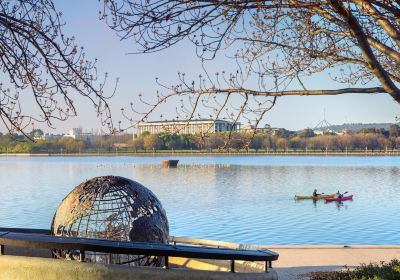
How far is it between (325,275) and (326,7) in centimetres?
409

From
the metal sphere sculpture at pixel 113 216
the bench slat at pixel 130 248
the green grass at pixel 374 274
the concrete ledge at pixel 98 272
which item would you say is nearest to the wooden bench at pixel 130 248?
the bench slat at pixel 130 248

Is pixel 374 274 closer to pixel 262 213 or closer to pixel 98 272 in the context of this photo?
pixel 98 272

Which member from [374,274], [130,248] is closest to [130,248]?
[130,248]

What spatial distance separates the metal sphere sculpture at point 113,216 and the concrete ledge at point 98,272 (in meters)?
1.33

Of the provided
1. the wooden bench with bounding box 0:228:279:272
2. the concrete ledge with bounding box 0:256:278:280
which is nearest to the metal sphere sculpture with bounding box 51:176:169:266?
the concrete ledge with bounding box 0:256:278:280

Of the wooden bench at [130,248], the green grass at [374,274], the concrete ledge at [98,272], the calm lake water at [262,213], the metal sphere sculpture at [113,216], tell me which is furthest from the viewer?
the calm lake water at [262,213]

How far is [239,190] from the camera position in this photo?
46.9 m

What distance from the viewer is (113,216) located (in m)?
7.59

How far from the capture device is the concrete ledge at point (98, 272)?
595 cm

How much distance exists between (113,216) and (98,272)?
5.36 feet

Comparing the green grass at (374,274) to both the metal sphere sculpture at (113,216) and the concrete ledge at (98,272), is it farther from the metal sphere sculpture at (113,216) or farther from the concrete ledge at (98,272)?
the metal sphere sculpture at (113,216)

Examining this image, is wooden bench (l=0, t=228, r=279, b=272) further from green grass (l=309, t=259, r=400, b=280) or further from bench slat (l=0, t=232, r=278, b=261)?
green grass (l=309, t=259, r=400, b=280)

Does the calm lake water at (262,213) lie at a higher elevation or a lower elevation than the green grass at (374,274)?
lower

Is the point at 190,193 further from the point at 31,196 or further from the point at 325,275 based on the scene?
the point at 325,275
